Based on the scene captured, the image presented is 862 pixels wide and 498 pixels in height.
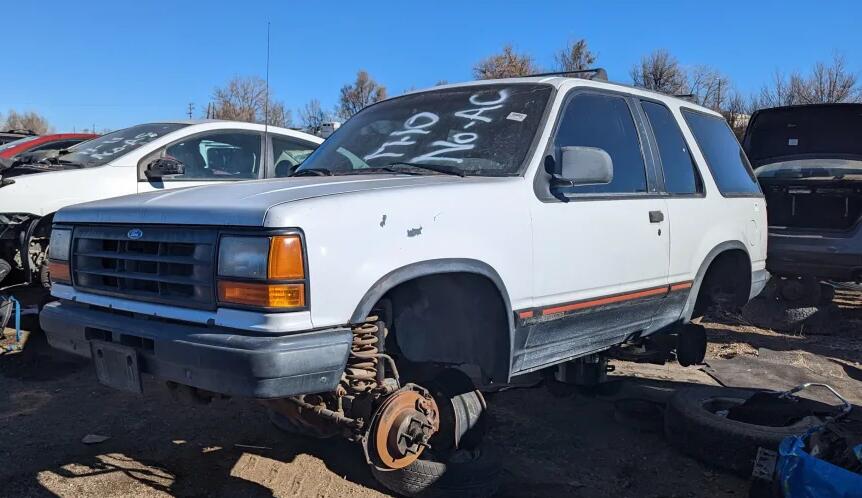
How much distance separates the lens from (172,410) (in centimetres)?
443

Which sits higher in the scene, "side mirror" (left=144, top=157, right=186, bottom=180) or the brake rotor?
"side mirror" (left=144, top=157, right=186, bottom=180)

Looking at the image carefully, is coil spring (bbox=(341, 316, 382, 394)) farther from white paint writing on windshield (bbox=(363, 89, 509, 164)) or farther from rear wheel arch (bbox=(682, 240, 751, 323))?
rear wheel arch (bbox=(682, 240, 751, 323))

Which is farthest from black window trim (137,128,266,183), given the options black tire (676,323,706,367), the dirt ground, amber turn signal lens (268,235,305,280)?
black tire (676,323,706,367)

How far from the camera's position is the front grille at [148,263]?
2510 millimetres

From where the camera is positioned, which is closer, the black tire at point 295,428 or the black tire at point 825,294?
the black tire at point 295,428

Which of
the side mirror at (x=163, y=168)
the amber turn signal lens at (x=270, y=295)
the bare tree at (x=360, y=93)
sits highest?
the bare tree at (x=360, y=93)

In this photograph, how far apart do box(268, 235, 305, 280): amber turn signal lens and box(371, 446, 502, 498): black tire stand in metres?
1.20

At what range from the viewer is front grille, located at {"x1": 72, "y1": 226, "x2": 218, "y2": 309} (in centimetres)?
251

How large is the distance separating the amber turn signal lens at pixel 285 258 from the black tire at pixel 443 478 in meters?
1.20

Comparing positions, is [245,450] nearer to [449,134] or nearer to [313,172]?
[313,172]

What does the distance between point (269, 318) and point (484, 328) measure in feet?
3.54

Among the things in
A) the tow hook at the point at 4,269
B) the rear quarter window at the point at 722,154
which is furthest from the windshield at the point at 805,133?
the tow hook at the point at 4,269

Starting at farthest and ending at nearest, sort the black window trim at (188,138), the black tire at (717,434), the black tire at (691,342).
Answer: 1. the black window trim at (188,138)
2. the black tire at (691,342)
3. the black tire at (717,434)

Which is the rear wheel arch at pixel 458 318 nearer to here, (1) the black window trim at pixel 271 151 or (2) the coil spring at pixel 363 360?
(2) the coil spring at pixel 363 360
